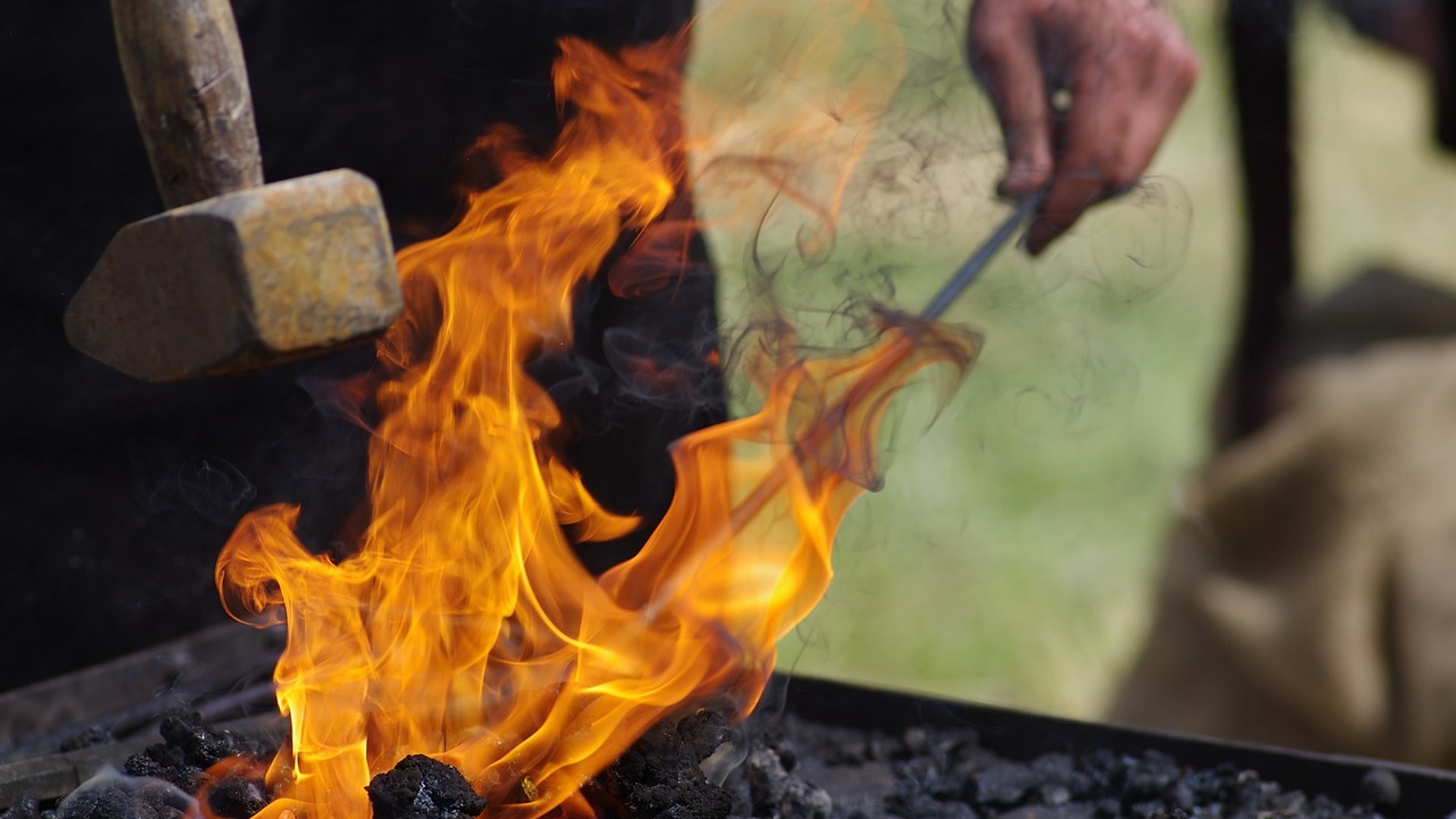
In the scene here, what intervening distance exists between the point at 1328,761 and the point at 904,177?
1351mm

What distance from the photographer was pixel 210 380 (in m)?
2.73

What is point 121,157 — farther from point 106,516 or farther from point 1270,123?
point 1270,123

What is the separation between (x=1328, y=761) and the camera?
230 centimetres

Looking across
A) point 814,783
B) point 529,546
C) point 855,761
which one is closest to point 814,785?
point 814,783

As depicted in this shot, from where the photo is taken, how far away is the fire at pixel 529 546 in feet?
6.85

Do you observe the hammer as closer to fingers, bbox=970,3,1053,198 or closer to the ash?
the ash


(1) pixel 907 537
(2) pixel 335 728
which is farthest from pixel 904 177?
(1) pixel 907 537

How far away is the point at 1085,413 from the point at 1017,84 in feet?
13.3

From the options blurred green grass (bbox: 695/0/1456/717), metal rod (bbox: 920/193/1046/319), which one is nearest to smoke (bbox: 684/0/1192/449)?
metal rod (bbox: 920/193/1046/319)

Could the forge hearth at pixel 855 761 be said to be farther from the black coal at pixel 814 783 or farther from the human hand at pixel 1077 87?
the human hand at pixel 1077 87

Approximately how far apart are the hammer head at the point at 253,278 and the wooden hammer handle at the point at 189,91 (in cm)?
7

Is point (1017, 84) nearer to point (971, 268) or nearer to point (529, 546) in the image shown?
point (971, 268)

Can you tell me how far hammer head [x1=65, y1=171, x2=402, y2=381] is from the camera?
5.21 feet

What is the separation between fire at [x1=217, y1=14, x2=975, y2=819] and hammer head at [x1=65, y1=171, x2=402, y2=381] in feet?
2.16
